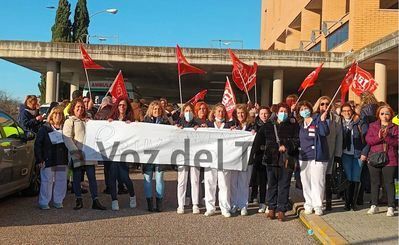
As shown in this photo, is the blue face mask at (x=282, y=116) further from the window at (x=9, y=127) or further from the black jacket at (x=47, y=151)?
the window at (x=9, y=127)

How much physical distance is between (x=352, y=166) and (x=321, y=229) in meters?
2.08

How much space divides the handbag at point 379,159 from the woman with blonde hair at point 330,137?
625 mm

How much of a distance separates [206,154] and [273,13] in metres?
45.7

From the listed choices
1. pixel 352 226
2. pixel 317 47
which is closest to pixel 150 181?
pixel 352 226

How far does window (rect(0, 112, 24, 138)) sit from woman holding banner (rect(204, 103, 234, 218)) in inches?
136

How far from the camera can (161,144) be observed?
9000 millimetres

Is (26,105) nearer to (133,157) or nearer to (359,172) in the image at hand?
(133,157)

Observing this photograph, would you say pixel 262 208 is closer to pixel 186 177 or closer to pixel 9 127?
pixel 186 177

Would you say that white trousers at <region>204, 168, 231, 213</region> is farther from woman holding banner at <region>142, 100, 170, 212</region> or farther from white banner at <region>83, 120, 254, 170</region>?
woman holding banner at <region>142, 100, 170, 212</region>

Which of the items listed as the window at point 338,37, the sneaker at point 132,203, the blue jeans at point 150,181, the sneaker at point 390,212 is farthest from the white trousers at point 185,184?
the window at point 338,37

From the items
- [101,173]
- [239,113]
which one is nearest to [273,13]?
[101,173]

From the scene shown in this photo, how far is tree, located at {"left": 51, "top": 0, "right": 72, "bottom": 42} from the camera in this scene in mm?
50000

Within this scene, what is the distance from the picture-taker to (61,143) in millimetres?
8719

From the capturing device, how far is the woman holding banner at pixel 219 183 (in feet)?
27.4
